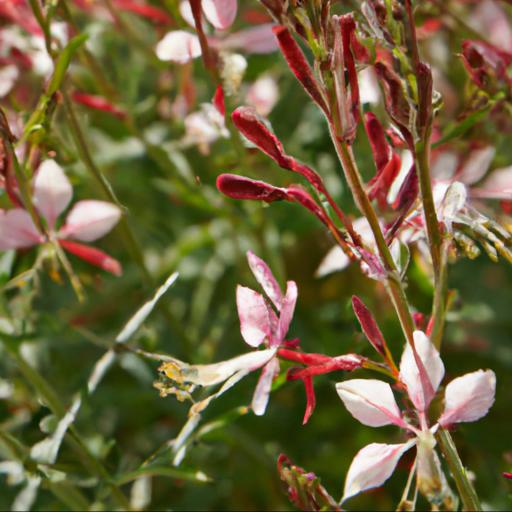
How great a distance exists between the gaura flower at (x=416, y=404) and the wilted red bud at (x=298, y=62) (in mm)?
155

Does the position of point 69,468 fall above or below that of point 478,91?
below

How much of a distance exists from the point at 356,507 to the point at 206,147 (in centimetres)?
45

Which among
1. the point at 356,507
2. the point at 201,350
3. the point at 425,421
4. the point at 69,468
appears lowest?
the point at 356,507

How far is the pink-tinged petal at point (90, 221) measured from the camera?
0.73 meters

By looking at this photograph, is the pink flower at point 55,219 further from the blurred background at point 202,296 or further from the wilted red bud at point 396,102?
the wilted red bud at point 396,102

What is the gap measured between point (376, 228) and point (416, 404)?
114 millimetres

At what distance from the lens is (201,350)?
3.15ft

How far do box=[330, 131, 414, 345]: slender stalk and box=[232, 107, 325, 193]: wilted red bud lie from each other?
0.03 metres

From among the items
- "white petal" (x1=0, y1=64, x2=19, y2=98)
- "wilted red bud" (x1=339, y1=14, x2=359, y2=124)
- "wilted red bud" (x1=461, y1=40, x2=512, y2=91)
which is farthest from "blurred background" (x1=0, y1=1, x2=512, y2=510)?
"wilted red bud" (x1=339, y1=14, x2=359, y2=124)

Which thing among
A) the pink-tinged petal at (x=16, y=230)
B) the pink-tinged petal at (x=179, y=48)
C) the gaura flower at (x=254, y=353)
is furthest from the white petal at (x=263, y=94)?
the gaura flower at (x=254, y=353)

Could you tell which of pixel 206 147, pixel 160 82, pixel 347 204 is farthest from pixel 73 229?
pixel 160 82

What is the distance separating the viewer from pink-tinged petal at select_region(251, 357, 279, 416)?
1.77 feet

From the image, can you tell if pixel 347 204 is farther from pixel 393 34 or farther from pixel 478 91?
pixel 393 34

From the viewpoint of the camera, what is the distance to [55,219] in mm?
720
